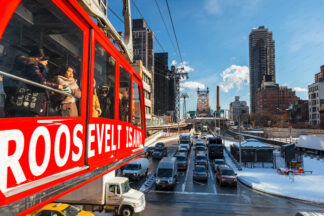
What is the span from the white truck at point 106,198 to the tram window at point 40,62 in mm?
9613

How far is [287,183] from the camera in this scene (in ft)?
55.7

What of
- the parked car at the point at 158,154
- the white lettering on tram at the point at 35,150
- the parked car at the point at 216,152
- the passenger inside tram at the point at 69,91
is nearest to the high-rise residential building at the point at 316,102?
the parked car at the point at 216,152

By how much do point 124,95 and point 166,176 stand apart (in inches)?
497

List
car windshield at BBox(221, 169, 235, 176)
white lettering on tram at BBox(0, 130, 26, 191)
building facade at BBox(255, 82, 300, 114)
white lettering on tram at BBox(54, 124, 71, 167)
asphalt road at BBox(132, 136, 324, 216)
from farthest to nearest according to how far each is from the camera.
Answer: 1. building facade at BBox(255, 82, 300, 114)
2. car windshield at BBox(221, 169, 235, 176)
3. asphalt road at BBox(132, 136, 324, 216)
4. white lettering on tram at BBox(54, 124, 71, 167)
5. white lettering on tram at BBox(0, 130, 26, 191)

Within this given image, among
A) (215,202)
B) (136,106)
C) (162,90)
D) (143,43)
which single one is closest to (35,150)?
(136,106)

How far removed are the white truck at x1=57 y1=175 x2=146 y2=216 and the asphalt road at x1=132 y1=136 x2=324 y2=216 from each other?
106 centimetres

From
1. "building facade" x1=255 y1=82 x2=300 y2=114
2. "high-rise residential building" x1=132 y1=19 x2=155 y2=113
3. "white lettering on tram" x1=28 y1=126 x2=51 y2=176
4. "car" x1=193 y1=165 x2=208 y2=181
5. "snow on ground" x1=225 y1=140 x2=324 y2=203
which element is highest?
"high-rise residential building" x1=132 y1=19 x2=155 y2=113

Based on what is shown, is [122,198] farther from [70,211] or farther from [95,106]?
[95,106]

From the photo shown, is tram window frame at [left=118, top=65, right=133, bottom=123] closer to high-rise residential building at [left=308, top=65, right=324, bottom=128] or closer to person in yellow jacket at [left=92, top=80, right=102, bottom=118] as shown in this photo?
person in yellow jacket at [left=92, top=80, right=102, bottom=118]

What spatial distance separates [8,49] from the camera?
6.36ft

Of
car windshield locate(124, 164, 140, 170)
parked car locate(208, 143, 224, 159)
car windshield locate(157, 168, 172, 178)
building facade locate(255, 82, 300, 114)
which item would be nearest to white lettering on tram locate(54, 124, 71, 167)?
car windshield locate(157, 168, 172, 178)

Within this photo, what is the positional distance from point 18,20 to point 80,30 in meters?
0.99

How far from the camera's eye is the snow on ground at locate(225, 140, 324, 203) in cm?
1434

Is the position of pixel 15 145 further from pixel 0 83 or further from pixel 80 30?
pixel 80 30
